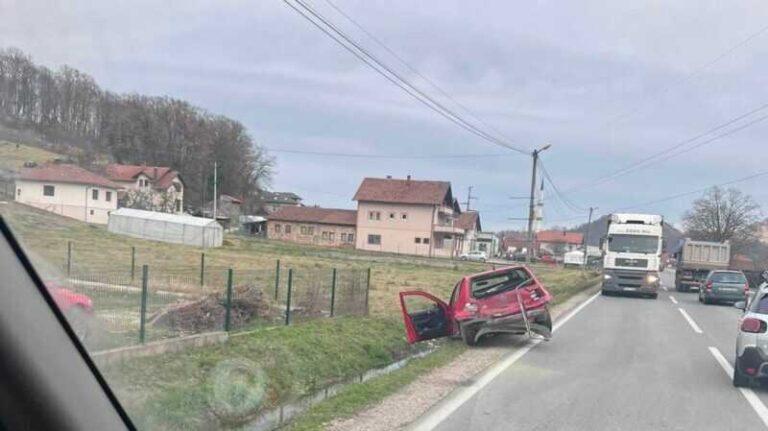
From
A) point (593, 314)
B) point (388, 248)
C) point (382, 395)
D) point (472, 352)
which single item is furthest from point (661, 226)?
point (388, 248)

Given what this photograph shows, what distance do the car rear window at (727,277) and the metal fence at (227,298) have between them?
17.7 metres

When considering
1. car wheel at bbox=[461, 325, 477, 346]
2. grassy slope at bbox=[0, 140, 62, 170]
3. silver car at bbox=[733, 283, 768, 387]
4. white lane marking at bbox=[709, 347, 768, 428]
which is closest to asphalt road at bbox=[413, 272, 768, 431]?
white lane marking at bbox=[709, 347, 768, 428]

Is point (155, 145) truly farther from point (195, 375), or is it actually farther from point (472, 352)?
point (472, 352)

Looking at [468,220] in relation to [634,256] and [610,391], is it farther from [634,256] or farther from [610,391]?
Answer: [610,391]

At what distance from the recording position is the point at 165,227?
17.7 metres

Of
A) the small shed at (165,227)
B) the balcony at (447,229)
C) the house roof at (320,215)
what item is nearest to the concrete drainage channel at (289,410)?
the small shed at (165,227)

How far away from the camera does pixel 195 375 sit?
8156 mm

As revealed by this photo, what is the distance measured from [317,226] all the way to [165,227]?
7064 cm

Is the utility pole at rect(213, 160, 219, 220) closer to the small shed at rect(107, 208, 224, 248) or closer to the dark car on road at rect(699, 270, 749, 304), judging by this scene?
the small shed at rect(107, 208, 224, 248)

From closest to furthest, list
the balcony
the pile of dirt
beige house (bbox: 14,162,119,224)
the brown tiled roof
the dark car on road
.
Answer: beige house (bbox: 14,162,119,224), the pile of dirt, the dark car on road, the balcony, the brown tiled roof

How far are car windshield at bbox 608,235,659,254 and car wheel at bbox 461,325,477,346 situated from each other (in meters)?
18.2

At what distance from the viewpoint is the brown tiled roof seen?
3748 inches

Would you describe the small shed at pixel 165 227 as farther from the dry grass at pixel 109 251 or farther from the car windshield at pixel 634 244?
the car windshield at pixel 634 244

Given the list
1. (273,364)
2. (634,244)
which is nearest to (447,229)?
(634,244)
